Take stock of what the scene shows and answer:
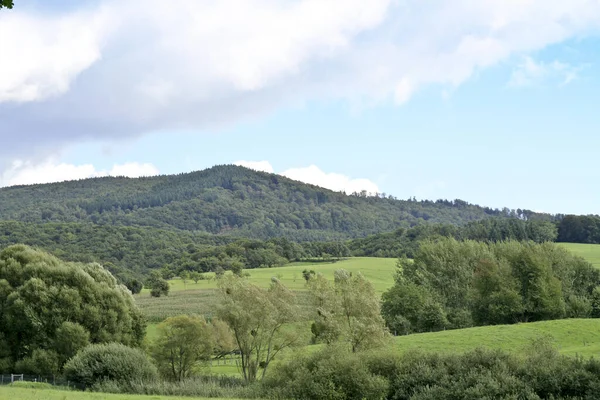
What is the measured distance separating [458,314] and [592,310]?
16014mm

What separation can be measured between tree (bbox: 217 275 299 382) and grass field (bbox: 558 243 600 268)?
335ft

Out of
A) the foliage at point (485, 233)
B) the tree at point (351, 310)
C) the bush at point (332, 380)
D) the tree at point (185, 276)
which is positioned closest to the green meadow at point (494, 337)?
the tree at point (351, 310)

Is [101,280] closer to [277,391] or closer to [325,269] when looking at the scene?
[277,391]

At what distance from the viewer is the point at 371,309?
51.5 m

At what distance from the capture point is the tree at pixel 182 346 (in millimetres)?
49781

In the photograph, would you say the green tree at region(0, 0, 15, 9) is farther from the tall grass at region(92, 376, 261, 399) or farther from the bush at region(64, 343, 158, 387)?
the bush at region(64, 343, 158, 387)

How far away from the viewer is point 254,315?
49.3 meters

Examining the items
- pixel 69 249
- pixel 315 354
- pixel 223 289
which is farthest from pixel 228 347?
pixel 69 249

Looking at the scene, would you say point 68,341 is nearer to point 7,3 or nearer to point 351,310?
point 351,310

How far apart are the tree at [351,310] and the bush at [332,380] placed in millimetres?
14278

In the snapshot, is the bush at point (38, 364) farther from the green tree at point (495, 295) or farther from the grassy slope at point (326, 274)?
the grassy slope at point (326, 274)

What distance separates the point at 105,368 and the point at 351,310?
67.7 feet

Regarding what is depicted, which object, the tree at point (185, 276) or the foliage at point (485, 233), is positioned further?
the foliage at point (485, 233)

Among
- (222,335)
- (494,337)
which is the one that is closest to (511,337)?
(494,337)
